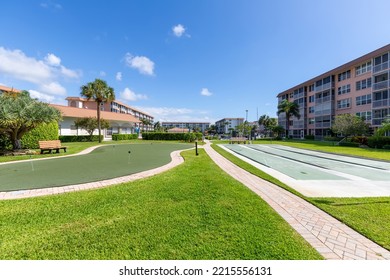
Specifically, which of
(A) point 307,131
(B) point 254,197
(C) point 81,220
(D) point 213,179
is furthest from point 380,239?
(A) point 307,131

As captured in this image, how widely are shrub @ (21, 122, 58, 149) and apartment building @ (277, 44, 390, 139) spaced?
149 feet

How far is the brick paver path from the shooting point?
2.98 metres

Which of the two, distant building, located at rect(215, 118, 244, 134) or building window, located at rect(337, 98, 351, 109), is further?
distant building, located at rect(215, 118, 244, 134)

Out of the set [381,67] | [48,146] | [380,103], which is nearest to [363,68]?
[381,67]

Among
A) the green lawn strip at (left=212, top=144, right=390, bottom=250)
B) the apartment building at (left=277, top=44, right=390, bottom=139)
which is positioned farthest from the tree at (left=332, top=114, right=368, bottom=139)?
the green lawn strip at (left=212, top=144, right=390, bottom=250)

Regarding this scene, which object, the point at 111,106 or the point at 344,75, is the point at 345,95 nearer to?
the point at 344,75

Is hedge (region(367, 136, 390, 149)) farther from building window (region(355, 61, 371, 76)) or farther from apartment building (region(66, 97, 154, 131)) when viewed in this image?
apartment building (region(66, 97, 154, 131))

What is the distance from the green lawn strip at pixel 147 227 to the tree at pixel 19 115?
465 inches

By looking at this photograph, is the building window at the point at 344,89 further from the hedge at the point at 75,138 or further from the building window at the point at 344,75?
the hedge at the point at 75,138

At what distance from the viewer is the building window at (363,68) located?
3257 centimetres

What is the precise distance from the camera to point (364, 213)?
4.37 m

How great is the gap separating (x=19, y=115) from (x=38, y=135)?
5.23m

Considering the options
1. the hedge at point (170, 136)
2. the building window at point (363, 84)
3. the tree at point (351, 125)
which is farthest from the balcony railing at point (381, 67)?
the hedge at point (170, 136)
